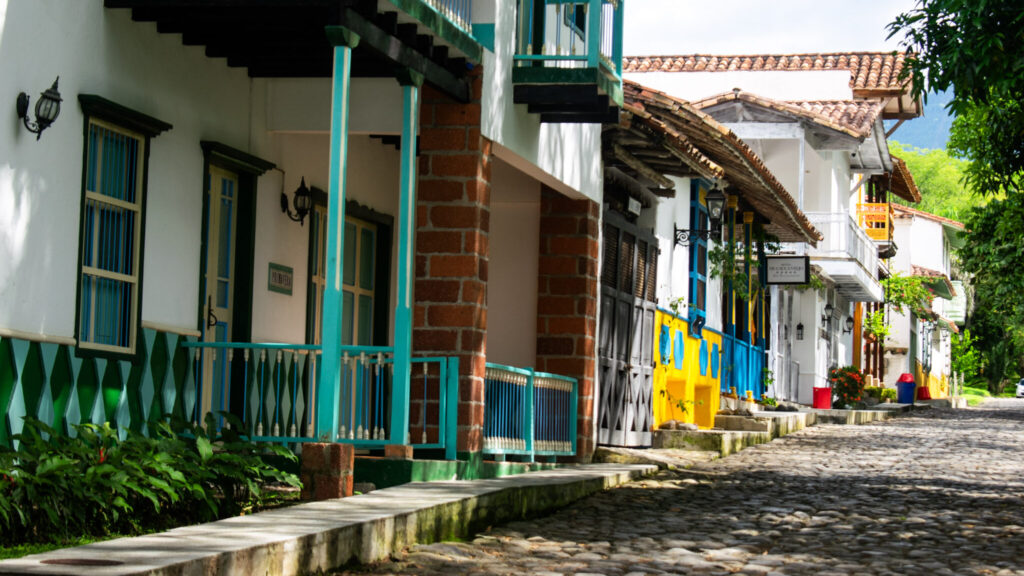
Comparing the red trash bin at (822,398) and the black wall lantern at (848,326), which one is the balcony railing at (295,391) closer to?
the red trash bin at (822,398)

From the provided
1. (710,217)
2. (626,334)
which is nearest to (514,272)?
(626,334)

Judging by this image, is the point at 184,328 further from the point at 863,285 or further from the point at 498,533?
the point at 863,285

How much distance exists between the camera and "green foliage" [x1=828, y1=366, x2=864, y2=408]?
100ft

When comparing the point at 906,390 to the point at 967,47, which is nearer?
the point at 967,47

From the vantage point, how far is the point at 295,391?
34.7ft

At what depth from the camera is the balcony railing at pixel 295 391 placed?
31.4 ft

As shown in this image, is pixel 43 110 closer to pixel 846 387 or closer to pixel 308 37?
pixel 308 37

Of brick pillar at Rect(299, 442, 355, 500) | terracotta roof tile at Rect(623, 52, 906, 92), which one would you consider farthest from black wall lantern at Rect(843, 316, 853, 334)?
brick pillar at Rect(299, 442, 355, 500)

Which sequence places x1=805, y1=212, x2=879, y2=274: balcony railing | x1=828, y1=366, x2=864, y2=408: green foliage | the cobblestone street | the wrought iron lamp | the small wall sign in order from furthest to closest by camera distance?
x1=828, y1=366, x2=864, y2=408: green foliage, x1=805, y1=212, x2=879, y2=274: balcony railing, the wrought iron lamp, the small wall sign, the cobblestone street

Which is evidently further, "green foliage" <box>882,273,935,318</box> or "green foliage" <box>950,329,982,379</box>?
"green foliage" <box>950,329,982,379</box>

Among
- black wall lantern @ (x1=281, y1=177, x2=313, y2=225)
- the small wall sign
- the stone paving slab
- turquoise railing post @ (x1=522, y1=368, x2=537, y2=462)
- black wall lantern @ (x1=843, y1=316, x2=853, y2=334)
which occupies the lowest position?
the stone paving slab

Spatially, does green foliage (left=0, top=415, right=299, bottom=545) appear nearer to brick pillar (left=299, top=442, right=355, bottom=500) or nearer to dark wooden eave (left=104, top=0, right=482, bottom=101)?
brick pillar (left=299, top=442, right=355, bottom=500)

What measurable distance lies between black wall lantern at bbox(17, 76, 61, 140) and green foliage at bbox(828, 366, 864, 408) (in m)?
24.7

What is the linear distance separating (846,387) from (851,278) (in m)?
2.57
